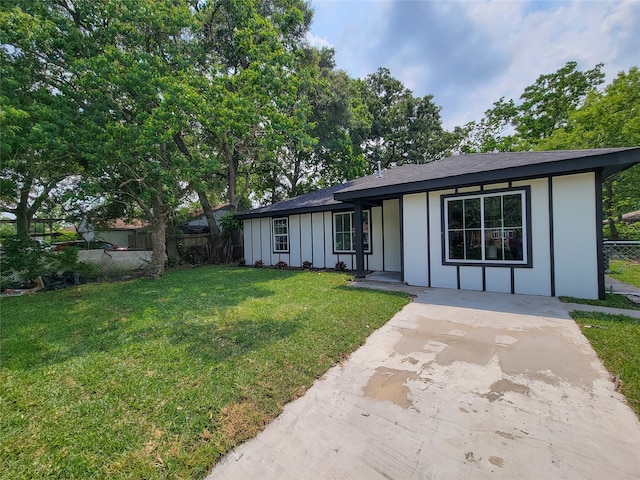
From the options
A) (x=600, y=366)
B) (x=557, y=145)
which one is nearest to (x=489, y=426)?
(x=600, y=366)

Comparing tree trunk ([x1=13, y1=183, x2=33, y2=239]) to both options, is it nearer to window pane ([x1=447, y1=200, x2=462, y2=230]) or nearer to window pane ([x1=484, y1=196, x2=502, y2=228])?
window pane ([x1=447, y1=200, x2=462, y2=230])

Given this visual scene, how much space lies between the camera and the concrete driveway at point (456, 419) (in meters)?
1.80

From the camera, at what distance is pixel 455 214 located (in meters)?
6.74

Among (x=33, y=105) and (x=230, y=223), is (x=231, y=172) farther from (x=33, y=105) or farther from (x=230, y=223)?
(x=33, y=105)

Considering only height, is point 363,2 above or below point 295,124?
above

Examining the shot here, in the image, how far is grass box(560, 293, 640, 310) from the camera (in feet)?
16.2

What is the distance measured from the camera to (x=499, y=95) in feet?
70.0

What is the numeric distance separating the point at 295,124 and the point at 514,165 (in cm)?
782

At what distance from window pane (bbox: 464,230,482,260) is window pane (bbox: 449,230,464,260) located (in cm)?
11

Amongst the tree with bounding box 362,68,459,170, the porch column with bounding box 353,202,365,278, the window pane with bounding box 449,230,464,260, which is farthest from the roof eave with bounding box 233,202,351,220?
the tree with bounding box 362,68,459,170

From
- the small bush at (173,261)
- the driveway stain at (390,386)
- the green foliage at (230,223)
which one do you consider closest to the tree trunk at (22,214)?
the small bush at (173,261)

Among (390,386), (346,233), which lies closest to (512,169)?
(390,386)

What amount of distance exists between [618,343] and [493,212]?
3431 mm

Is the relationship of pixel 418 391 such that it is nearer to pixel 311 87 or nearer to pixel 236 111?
pixel 236 111
